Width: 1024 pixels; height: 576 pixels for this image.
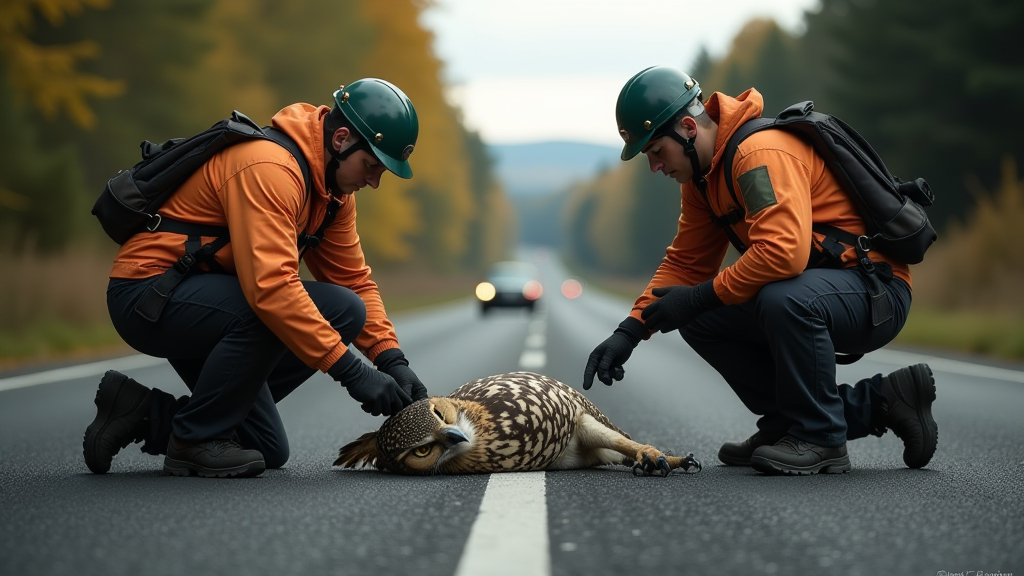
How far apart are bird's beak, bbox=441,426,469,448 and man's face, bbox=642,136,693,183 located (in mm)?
1509

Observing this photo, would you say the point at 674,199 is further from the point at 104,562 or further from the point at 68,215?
the point at 104,562

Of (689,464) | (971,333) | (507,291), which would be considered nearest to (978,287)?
(971,333)

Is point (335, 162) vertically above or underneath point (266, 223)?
above

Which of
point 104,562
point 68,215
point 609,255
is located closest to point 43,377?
point 104,562

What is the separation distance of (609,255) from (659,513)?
111 m

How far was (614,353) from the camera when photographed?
5.04 meters

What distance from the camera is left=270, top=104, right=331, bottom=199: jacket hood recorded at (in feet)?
15.5

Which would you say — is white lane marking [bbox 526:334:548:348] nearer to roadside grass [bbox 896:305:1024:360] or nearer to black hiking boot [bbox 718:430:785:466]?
roadside grass [bbox 896:305:1024:360]

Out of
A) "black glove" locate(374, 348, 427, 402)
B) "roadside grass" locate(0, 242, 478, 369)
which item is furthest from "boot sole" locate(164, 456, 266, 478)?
"roadside grass" locate(0, 242, 478, 369)

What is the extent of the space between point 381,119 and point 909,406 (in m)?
2.68

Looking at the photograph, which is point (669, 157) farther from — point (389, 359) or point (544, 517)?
point (544, 517)

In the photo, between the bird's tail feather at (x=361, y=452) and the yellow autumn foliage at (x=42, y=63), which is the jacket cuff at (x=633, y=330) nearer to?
the bird's tail feather at (x=361, y=452)

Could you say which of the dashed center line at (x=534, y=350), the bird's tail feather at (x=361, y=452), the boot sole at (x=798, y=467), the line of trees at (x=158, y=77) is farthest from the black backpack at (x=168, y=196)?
the line of trees at (x=158, y=77)

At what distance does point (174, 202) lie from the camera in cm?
472
